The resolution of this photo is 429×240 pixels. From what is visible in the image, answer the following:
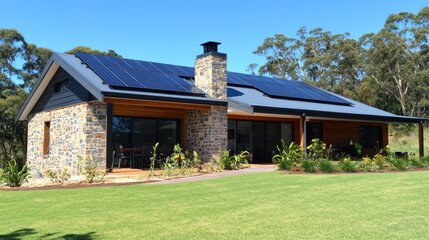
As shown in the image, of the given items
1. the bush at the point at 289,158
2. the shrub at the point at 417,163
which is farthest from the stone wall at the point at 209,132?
the shrub at the point at 417,163

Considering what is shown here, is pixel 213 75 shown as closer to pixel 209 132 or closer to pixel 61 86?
pixel 209 132

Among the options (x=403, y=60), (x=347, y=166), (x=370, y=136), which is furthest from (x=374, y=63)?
(x=347, y=166)

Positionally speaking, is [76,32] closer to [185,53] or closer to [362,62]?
[185,53]

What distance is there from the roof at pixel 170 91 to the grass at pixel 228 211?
4842 millimetres

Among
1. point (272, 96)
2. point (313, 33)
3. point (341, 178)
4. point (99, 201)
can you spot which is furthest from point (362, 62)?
point (99, 201)

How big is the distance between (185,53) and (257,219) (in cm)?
2088

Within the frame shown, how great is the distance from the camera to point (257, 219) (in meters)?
5.74

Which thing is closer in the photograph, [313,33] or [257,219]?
[257,219]

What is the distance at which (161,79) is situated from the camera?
1567cm

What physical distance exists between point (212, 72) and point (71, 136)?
561 cm

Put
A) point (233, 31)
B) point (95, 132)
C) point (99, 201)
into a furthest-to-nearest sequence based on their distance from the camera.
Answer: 1. point (233, 31)
2. point (95, 132)
3. point (99, 201)

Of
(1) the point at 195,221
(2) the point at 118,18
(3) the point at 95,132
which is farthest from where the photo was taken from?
(2) the point at 118,18

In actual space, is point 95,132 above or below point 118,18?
below

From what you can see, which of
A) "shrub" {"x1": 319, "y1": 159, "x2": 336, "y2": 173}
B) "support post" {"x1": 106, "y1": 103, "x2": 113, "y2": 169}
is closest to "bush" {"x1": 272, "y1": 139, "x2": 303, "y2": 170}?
"shrub" {"x1": 319, "y1": 159, "x2": 336, "y2": 173}
